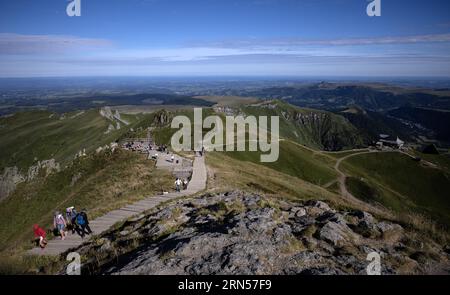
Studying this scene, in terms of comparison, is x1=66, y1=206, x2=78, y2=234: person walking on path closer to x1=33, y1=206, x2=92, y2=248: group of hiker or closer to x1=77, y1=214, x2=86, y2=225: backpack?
x1=33, y1=206, x2=92, y2=248: group of hiker

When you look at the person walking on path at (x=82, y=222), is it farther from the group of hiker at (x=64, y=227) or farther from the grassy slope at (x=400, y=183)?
the grassy slope at (x=400, y=183)

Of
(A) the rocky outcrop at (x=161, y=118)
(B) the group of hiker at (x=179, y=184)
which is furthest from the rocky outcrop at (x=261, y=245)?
(A) the rocky outcrop at (x=161, y=118)

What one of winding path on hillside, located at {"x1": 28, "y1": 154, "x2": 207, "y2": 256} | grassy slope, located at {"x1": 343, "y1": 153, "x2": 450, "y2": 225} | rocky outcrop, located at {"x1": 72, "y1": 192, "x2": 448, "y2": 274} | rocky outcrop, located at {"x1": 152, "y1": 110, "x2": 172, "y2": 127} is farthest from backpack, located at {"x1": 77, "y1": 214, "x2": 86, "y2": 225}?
rocky outcrop, located at {"x1": 152, "y1": 110, "x2": 172, "y2": 127}
